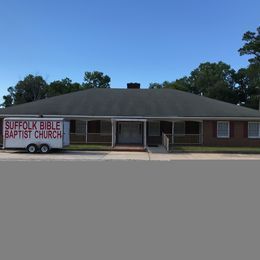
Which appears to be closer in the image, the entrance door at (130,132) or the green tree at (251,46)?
the entrance door at (130,132)

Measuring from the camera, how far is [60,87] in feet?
276

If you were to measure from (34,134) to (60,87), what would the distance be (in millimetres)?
59777

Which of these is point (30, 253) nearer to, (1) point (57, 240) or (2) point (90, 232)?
(1) point (57, 240)

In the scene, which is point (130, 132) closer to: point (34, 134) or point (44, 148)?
point (44, 148)

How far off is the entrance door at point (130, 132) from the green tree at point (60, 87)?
50.0 metres

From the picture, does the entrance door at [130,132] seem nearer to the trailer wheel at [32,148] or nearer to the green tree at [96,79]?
the trailer wheel at [32,148]

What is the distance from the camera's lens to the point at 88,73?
292ft

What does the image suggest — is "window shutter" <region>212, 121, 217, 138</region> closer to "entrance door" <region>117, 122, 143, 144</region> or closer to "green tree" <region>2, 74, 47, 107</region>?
"entrance door" <region>117, 122, 143, 144</region>

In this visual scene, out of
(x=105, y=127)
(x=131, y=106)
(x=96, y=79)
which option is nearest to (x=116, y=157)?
(x=105, y=127)

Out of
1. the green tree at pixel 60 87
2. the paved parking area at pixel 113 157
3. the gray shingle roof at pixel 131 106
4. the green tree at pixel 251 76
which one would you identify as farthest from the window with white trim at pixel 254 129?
the green tree at pixel 60 87

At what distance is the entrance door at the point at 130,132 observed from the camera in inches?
1328

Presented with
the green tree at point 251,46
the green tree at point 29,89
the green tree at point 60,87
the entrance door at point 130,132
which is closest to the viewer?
the entrance door at point 130,132

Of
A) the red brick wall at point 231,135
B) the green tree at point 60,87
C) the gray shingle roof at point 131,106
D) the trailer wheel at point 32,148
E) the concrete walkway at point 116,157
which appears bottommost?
the concrete walkway at point 116,157

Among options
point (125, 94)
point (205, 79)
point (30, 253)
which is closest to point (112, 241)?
point (30, 253)
